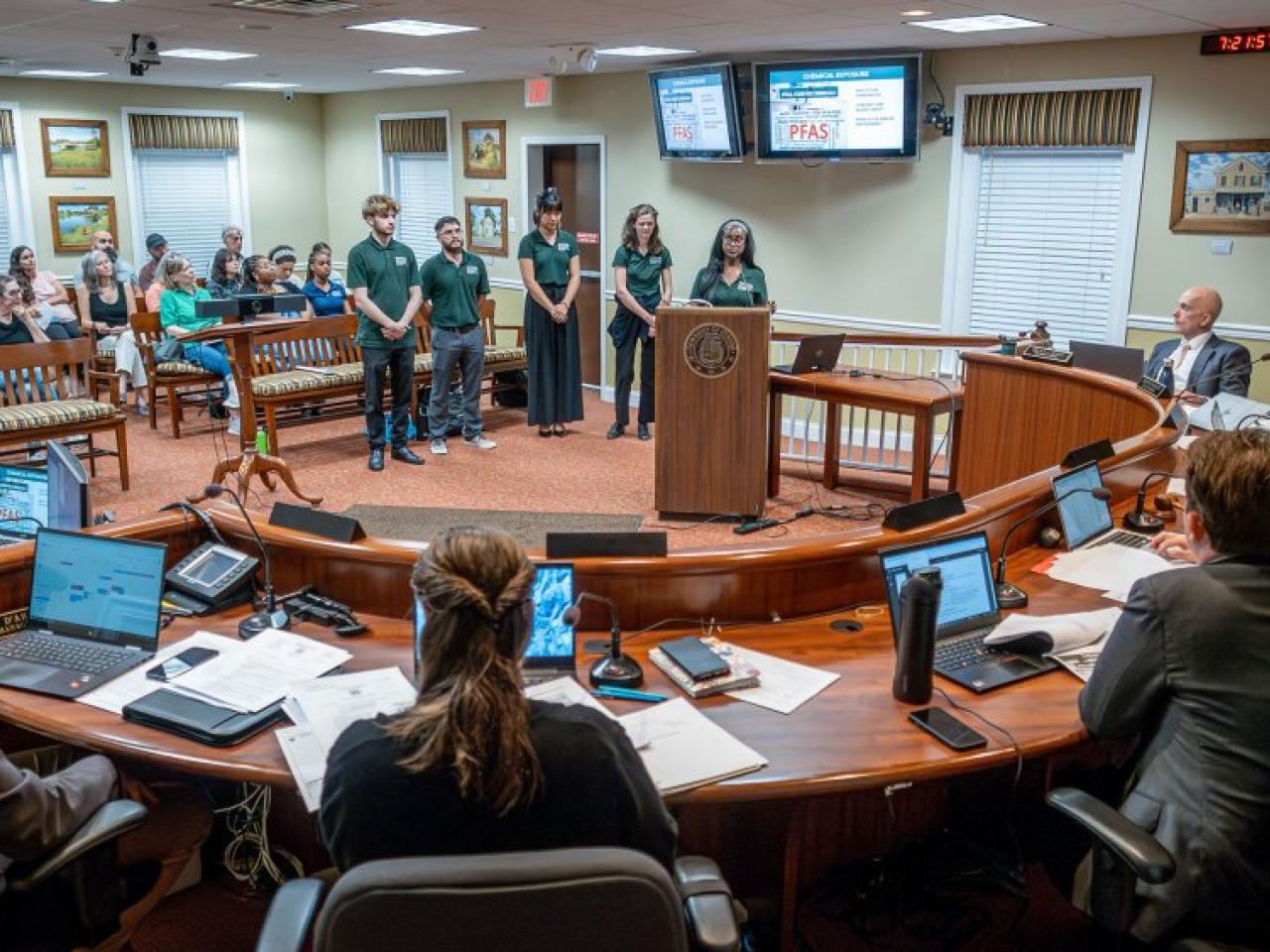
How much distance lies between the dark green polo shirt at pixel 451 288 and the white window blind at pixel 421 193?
3.61 metres

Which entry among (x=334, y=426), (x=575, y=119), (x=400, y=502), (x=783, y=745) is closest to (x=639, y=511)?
(x=400, y=502)

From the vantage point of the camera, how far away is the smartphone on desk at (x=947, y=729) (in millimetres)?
2180

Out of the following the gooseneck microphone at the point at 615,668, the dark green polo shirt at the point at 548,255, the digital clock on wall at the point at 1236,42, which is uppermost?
the digital clock on wall at the point at 1236,42

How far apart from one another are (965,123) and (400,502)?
3955 mm

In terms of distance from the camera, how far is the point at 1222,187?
5996 millimetres

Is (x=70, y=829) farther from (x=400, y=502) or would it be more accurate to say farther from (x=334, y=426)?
(x=334, y=426)

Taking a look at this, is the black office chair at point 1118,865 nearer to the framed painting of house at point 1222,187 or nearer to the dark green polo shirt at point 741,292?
the dark green polo shirt at point 741,292

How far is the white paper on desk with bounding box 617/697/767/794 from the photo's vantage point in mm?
2043

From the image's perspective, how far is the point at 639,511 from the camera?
232 inches

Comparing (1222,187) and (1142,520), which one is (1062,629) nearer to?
(1142,520)

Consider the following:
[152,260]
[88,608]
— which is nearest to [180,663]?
[88,608]

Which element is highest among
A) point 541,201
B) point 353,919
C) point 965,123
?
point 965,123

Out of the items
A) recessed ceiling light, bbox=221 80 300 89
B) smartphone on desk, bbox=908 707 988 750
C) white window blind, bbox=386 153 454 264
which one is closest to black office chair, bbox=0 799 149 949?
smartphone on desk, bbox=908 707 988 750

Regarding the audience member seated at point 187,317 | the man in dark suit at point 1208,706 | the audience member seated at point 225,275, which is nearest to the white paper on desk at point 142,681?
the man in dark suit at point 1208,706
